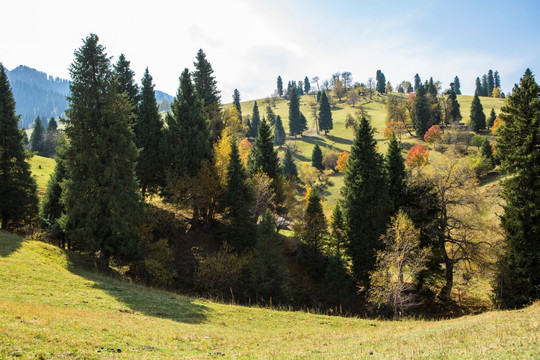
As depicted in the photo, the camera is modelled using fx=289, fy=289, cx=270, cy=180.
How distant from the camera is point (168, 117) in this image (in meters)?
35.9

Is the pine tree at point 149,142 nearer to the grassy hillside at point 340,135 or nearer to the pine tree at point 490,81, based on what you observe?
the grassy hillside at point 340,135

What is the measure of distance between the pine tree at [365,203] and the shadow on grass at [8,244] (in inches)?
1176

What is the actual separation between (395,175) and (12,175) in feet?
135

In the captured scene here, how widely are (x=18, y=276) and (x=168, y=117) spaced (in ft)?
78.9

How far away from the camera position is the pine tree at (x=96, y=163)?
23703 millimetres

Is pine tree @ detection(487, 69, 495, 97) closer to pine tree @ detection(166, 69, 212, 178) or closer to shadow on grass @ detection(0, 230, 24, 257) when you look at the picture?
pine tree @ detection(166, 69, 212, 178)

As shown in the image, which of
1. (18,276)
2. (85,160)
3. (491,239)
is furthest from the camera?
(491,239)

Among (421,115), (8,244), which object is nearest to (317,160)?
(421,115)

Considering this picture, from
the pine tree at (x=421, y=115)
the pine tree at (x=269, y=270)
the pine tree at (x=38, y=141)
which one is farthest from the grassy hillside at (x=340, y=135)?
the pine tree at (x=38, y=141)

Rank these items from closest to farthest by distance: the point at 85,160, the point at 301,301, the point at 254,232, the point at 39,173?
the point at 85,160, the point at 301,301, the point at 254,232, the point at 39,173

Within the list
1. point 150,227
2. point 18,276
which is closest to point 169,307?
point 18,276

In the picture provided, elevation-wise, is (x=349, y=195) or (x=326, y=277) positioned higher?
(x=349, y=195)

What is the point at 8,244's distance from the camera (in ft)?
67.4

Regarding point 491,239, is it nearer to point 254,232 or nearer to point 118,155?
point 254,232
